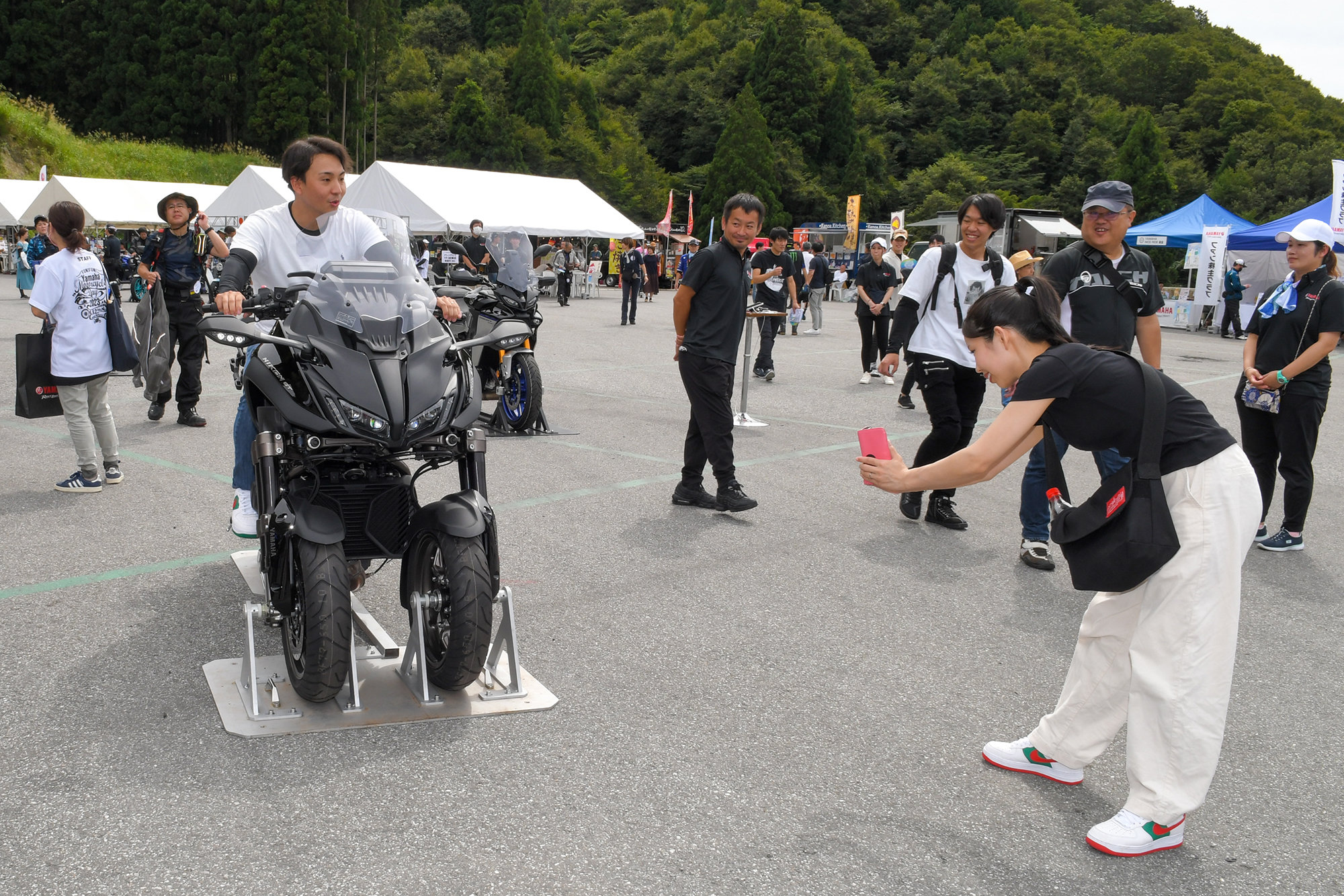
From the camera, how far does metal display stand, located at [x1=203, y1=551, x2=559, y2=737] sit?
11.2 feet

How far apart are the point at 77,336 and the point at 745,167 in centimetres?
7473

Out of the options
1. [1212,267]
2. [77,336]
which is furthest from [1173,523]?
[1212,267]

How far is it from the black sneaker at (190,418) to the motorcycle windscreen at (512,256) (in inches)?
111

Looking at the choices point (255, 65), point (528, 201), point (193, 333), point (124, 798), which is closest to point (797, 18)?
point (255, 65)

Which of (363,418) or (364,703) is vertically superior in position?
(363,418)

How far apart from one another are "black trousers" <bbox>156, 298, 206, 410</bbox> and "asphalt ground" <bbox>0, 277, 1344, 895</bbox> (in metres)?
2.36

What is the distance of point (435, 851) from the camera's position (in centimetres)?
269

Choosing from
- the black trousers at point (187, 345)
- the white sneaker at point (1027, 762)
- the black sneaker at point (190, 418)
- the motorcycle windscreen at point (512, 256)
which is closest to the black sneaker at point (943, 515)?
the white sneaker at point (1027, 762)

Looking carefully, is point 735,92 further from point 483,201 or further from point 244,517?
point 244,517

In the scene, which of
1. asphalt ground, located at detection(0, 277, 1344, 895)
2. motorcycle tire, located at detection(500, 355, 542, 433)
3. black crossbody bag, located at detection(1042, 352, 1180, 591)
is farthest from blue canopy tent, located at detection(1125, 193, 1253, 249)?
black crossbody bag, located at detection(1042, 352, 1180, 591)

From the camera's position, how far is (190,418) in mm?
8680

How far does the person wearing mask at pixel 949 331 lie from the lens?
20.4 feet

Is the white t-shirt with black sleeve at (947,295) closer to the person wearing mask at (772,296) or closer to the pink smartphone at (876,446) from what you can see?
the pink smartphone at (876,446)

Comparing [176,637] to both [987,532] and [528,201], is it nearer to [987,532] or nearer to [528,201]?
[987,532]
